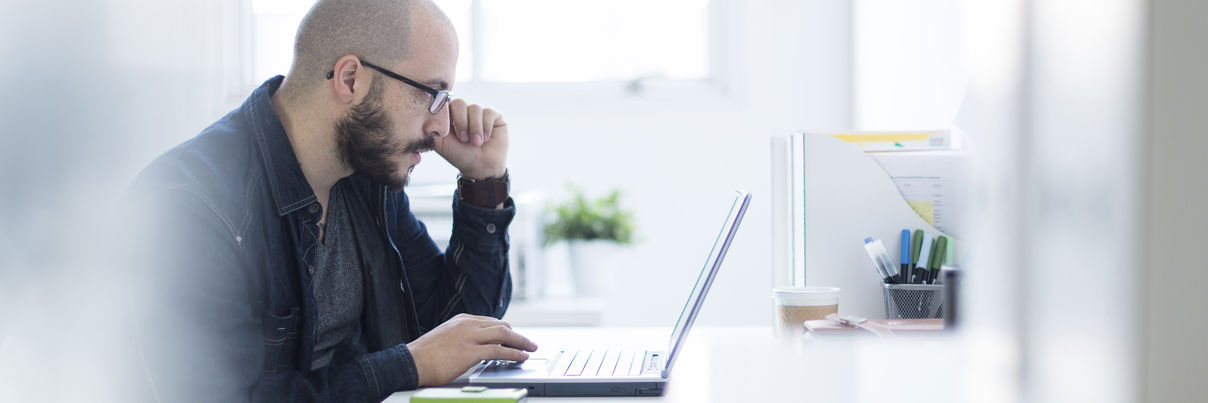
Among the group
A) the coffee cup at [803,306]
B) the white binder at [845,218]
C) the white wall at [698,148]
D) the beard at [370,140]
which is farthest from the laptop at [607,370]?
the white wall at [698,148]

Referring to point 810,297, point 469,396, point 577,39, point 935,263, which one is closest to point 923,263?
point 935,263

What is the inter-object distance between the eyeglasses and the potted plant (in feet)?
4.61

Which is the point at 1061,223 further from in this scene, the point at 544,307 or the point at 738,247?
the point at 738,247

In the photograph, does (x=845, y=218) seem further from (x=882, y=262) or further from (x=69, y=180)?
(x=69, y=180)

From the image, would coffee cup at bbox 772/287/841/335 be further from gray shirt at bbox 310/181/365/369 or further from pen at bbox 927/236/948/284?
gray shirt at bbox 310/181/365/369

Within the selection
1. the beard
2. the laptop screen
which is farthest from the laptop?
the beard

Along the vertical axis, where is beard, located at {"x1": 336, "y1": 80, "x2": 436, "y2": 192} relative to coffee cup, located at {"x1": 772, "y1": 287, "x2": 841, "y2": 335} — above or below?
above

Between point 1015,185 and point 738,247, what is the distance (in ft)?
8.94

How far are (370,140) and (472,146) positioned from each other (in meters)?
0.20

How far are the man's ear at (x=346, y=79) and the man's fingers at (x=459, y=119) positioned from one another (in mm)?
202

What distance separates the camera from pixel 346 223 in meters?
1.20

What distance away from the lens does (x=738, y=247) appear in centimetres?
288

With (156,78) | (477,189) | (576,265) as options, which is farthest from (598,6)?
(156,78)

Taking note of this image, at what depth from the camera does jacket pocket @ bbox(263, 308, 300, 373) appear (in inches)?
36.2
